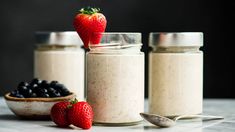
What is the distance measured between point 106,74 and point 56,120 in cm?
18

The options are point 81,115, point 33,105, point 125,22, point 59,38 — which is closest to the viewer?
point 81,115

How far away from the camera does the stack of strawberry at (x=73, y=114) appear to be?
145 cm

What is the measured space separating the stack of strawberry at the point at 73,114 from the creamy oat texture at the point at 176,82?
302mm

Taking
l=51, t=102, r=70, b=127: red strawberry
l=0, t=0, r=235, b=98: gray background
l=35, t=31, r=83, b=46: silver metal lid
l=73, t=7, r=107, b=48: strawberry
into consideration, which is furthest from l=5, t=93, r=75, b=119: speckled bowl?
l=0, t=0, r=235, b=98: gray background

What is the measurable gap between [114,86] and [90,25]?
174 mm

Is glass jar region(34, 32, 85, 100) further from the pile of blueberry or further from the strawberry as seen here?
the strawberry

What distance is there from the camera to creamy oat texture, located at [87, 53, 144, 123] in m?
1.51

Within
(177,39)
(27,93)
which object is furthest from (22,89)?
(177,39)

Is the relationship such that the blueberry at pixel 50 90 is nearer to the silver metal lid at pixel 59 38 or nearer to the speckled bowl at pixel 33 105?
the speckled bowl at pixel 33 105

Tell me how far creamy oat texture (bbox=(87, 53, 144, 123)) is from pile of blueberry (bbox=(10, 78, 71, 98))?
18cm

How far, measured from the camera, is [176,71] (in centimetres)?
167

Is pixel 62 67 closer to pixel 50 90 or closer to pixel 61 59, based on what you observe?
pixel 61 59

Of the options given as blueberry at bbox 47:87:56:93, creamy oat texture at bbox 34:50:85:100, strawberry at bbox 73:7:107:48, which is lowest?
blueberry at bbox 47:87:56:93

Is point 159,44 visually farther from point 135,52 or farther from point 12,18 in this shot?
point 12,18
